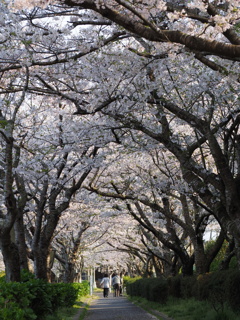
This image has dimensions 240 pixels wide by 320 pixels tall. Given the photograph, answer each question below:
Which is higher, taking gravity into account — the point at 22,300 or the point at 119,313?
the point at 22,300

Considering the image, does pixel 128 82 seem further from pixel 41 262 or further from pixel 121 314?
pixel 121 314

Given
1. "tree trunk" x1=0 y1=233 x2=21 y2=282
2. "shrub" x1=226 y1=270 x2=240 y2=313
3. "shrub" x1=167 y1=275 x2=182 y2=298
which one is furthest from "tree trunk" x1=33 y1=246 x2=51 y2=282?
"shrub" x1=226 y1=270 x2=240 y2=313

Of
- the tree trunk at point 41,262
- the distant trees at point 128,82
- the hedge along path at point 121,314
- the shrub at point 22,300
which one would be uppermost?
the distant trees at point 128,82

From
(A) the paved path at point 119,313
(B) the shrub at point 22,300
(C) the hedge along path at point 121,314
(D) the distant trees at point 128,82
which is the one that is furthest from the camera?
(A) the paved path at point 119,313

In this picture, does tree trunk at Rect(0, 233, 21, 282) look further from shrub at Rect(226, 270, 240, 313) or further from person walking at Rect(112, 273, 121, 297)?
person walking at Rect(112, 273, 121, 297)

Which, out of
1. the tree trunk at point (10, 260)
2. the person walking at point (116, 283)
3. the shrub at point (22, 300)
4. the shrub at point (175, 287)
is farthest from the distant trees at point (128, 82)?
the person walking at point (116, 283)

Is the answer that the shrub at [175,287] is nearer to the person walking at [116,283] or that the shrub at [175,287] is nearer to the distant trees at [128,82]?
the distant trees at [128,82]

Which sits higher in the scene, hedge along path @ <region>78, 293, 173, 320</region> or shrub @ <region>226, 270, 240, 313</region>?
shrub @ <region>226, 270, 240, 313</region>

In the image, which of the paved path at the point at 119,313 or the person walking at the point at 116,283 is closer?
the paved path at the point at 119,313

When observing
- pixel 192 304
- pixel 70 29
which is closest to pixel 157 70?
pixel 70 29

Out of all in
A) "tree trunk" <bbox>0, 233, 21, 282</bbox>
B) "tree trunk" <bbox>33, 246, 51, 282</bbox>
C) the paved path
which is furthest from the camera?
"tree trunk" <bbox>33, 246, 51, 282</bbox>

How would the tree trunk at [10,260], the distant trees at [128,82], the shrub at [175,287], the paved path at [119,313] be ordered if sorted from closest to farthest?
the distant trees at [128,82], the tree trunk at [10,260], the paved path at [119,313], the shrub at [175,287]

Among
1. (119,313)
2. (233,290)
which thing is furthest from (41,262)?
(233,290)

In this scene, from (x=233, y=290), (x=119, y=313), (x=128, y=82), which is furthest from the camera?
(x=119, y=313)
